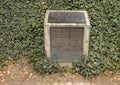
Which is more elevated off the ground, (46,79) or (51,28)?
(51,28)

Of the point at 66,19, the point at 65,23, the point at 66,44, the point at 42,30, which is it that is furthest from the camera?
the point at 42,30

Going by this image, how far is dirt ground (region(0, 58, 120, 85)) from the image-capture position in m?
4.87

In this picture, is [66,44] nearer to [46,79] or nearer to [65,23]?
[65,23]

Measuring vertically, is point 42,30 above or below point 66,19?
below

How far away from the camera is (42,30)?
5.82 meters

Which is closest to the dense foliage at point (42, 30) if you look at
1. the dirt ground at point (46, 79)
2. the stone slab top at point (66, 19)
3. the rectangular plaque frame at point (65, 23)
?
the dirt ground at point (46, 79)

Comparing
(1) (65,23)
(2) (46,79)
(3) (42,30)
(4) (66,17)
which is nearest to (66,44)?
(1) (65,23)

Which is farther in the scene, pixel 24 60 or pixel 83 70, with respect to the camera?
pixel 24 60

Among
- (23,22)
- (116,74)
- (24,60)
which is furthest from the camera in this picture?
(23,22)

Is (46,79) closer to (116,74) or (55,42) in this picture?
(55,42)

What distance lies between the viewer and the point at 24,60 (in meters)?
5.39

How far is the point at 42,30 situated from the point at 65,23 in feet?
3.91

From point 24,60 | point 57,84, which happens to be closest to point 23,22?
point 24,60

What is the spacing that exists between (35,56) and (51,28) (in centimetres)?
86
